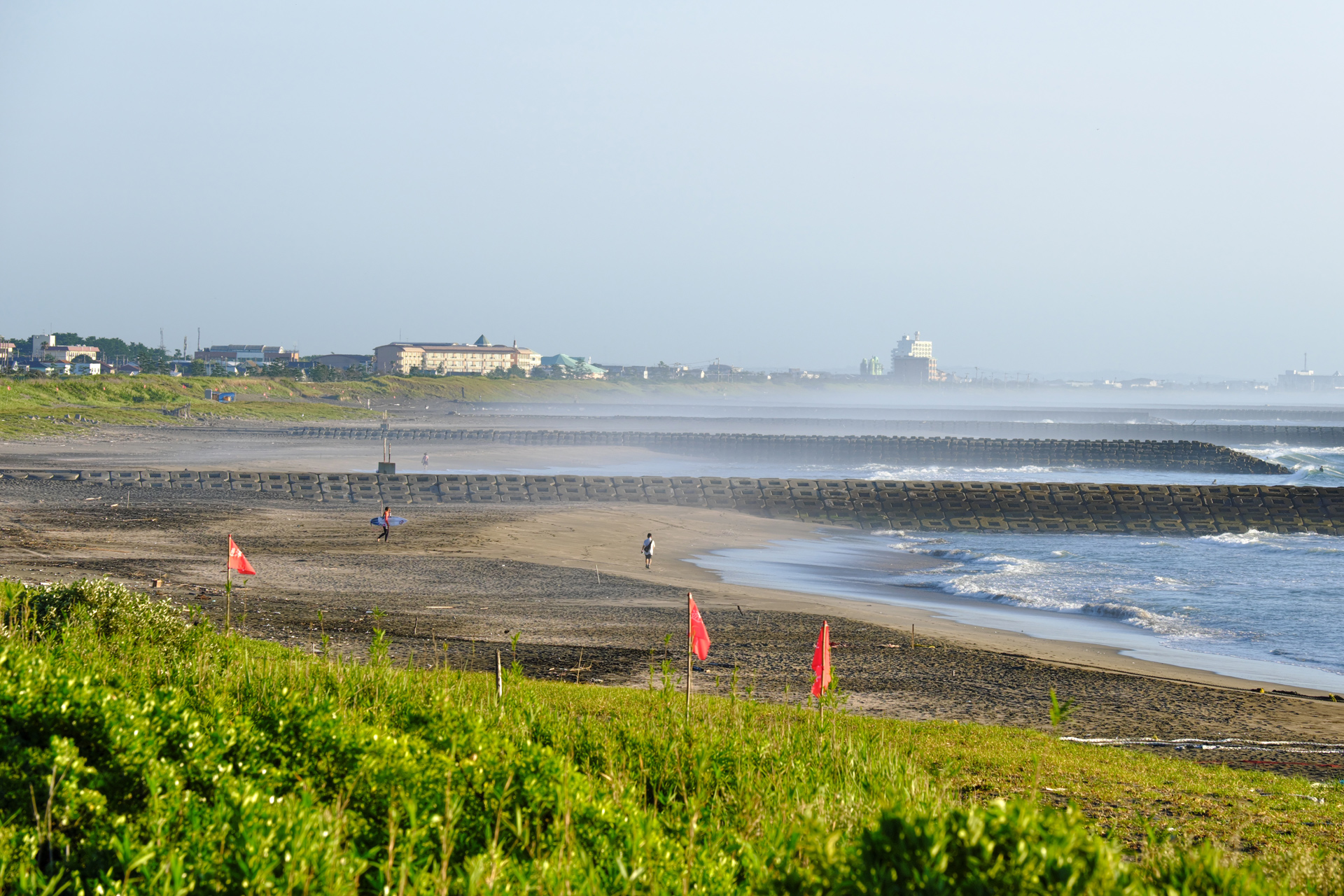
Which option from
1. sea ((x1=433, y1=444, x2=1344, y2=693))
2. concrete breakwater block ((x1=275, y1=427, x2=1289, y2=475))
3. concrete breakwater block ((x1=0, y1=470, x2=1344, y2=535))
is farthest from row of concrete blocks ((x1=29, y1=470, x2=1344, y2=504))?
concrete breakwater block ((x1=275, y1=427, x2=1289, y2=475))

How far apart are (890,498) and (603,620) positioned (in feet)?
98.5

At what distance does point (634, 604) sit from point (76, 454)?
1972 inches

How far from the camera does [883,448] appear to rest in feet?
277

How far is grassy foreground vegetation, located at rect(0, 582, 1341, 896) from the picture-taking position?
3.74 m

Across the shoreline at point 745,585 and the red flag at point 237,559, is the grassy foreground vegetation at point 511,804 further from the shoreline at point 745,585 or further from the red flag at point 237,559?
the shoreline at point 745,585

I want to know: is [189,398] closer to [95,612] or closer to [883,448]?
[883,448]

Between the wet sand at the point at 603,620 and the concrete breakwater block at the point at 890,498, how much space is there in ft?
35.2

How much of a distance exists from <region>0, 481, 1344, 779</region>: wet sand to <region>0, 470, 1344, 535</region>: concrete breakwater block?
1072 centimetres

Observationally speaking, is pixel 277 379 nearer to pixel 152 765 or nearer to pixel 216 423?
pixel 216 423

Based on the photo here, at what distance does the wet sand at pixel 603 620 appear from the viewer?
14266mm

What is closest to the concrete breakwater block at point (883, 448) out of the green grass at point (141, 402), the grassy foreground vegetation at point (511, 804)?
the green grass at point (141, 402)

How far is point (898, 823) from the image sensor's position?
3582 mm

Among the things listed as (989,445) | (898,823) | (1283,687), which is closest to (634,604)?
(1283,687)

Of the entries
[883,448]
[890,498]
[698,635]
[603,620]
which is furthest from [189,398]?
[698,635]
